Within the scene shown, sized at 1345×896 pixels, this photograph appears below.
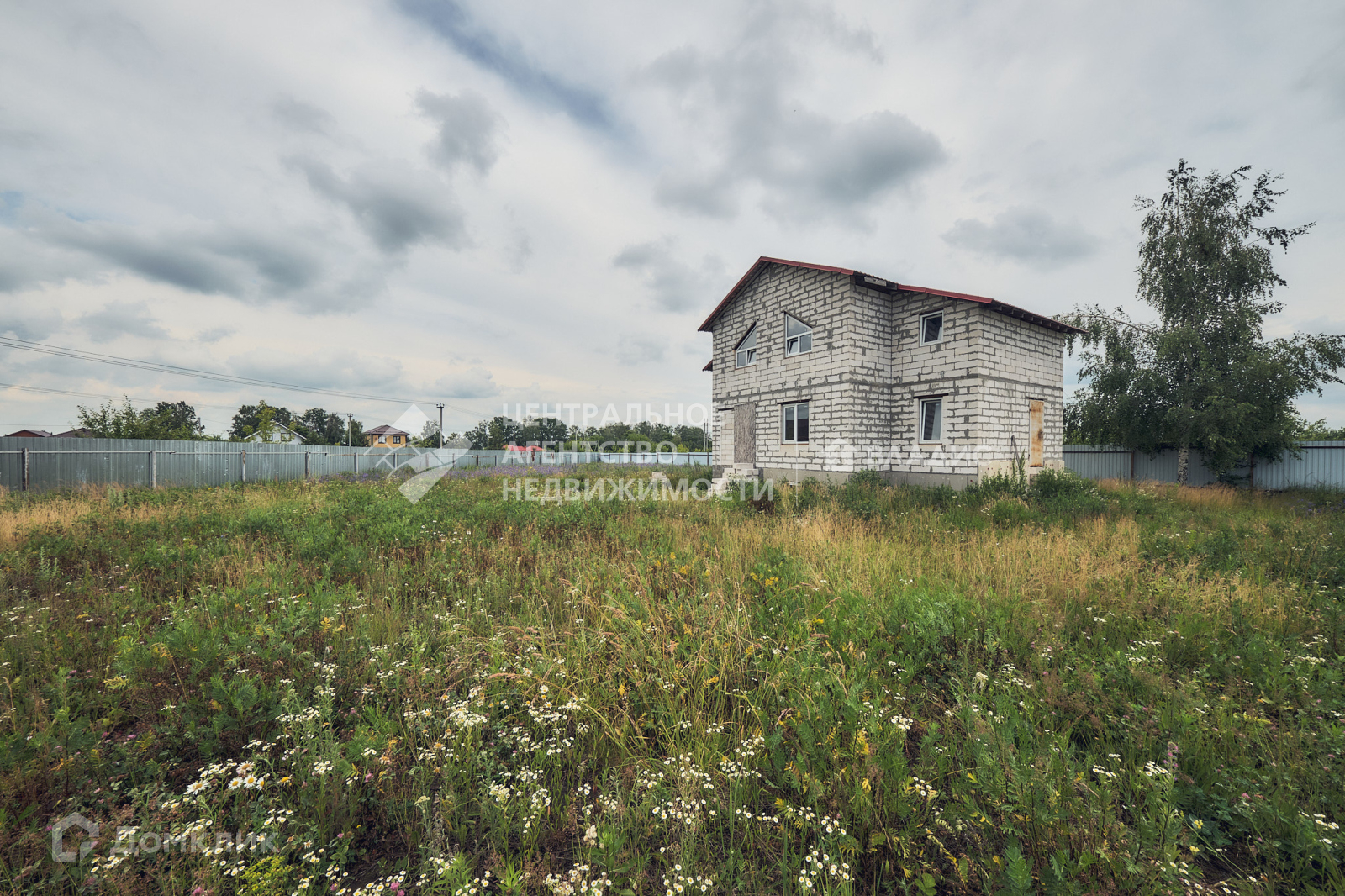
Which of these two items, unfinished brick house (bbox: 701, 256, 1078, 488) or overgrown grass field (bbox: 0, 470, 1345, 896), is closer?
overgrown grass field (bbox: 0, 470, 1345, 896)

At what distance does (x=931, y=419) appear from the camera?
12.7m

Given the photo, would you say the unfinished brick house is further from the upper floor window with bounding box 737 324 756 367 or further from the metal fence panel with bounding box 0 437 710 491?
the metal fence panel with bounding box 0 437 710 491

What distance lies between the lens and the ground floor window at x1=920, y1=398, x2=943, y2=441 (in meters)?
12.4

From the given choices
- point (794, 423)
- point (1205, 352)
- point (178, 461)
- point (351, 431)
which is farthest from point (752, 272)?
point (351, 431)

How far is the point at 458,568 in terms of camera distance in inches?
216

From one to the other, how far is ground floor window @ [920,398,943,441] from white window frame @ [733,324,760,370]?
5.27m

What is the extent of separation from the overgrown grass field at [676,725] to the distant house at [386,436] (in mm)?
56030

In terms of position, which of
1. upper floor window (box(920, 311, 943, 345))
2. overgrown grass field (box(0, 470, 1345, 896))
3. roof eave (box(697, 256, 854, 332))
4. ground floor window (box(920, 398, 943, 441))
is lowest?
overgrown grass field (box(0, 470, 1345, 896))

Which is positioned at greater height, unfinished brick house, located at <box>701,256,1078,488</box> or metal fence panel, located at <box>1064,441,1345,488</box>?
unfinished brick house, located at <box>701,256,1078,488</box>

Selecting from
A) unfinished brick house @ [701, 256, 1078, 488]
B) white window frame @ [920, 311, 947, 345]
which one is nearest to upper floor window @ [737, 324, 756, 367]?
unfinished brick house @ [701, 256, 1078, 488]

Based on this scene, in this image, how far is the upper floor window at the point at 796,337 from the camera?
13758mm

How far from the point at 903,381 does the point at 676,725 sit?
12810mm

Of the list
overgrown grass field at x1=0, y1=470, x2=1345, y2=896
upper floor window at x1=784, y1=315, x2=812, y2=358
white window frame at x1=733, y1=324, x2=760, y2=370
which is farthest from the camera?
white window frame at x1=733, y1=324, x2=760, y2=370

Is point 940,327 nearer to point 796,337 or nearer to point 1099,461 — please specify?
point 796,337
